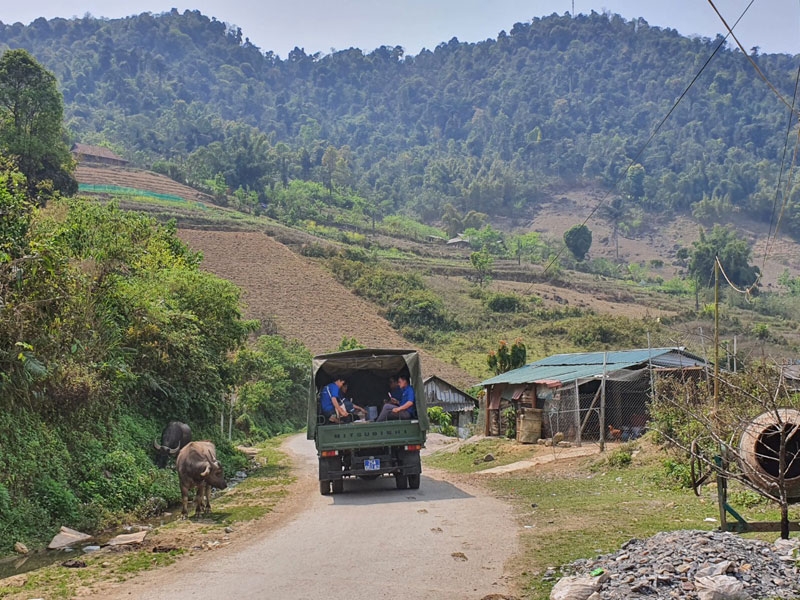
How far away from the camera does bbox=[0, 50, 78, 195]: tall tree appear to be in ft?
135

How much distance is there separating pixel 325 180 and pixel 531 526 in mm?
A: 163051

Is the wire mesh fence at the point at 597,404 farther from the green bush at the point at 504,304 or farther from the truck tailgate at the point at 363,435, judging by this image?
the green bush at the point at 504,304

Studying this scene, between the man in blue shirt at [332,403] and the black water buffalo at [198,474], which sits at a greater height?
the man in blue shirt at [332,403]

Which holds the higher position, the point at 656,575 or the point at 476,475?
the point at 656,575

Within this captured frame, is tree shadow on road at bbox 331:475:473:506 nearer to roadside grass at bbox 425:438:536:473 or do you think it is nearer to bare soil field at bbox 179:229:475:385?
roadside grass at bbox 425:438:536:473

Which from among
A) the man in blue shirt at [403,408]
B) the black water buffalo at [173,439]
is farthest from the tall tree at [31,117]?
the man in blue shirt at [403,408]

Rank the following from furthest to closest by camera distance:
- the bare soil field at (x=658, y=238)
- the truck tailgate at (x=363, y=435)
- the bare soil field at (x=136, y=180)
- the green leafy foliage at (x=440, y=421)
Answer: the bare soil field at (x=658, y=238) → the bare soil field at (x=136, y=180) → the green leafy foliage at (x=440, y=421) → the truck tailgate at (x=363, y=435)

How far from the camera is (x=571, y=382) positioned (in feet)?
81.0

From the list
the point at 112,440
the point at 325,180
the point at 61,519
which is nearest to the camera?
the point at 61,519

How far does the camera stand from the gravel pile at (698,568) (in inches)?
245

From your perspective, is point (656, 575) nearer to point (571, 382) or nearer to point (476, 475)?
point (476, 475)

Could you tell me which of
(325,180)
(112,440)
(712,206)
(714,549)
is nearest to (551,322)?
(112,440)

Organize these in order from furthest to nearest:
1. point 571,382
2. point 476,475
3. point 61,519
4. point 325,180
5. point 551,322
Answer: point 325,180
point 551,322
point 571,382
point 476,475
point 61,519

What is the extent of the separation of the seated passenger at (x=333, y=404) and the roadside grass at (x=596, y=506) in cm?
330
